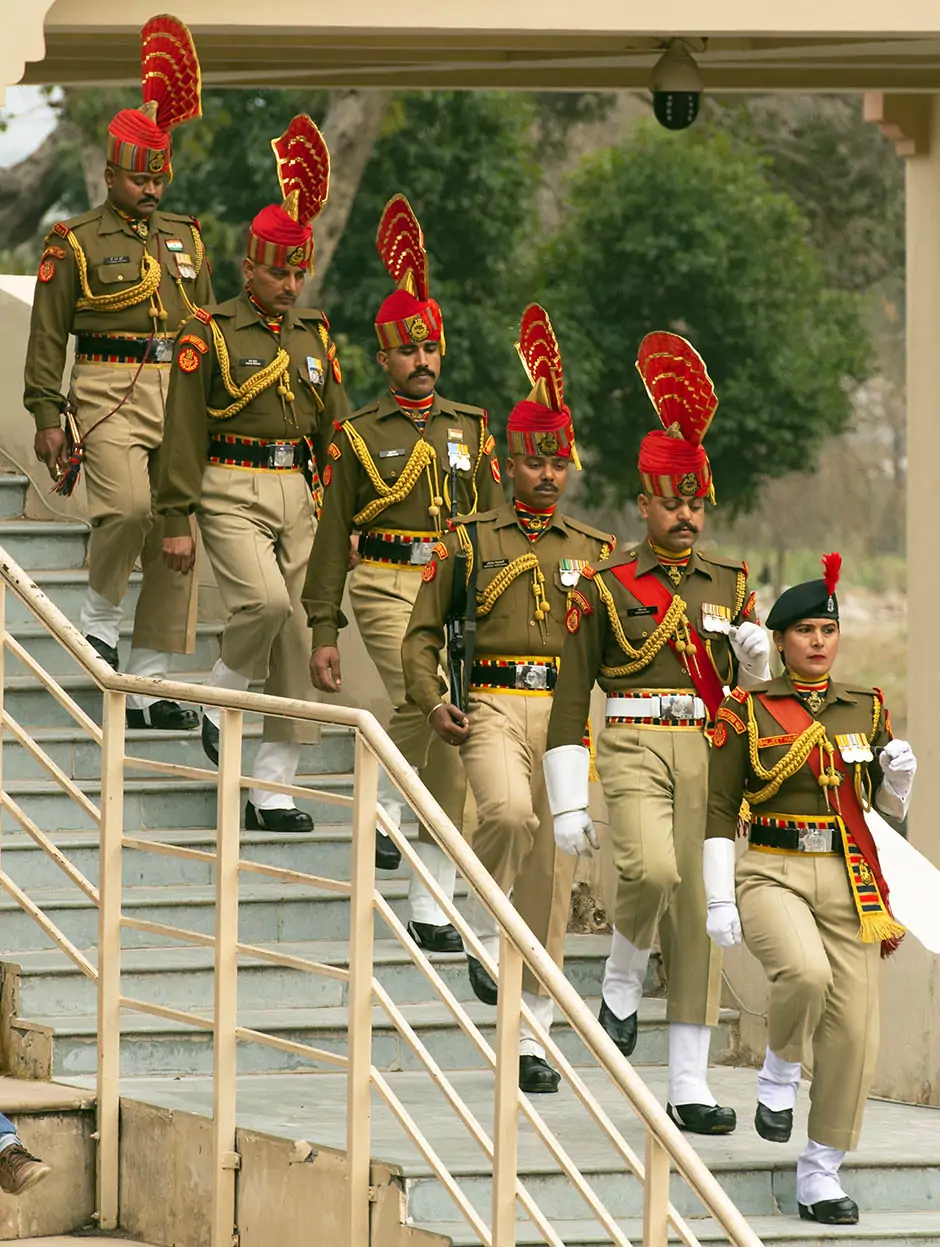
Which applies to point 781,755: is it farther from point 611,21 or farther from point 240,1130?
point 611,21

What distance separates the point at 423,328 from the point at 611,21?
1.51 meters

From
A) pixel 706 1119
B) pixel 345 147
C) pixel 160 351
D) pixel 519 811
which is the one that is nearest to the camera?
pixel 706 1119

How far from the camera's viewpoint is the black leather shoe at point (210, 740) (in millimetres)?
9984

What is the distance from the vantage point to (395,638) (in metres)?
9.42

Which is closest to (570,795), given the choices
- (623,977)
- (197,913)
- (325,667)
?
(623,977)

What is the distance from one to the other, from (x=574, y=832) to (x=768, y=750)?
62 cm

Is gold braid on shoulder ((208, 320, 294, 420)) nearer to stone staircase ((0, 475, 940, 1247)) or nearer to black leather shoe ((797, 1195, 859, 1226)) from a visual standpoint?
stone staircase ((0, 475, 940, 1247))

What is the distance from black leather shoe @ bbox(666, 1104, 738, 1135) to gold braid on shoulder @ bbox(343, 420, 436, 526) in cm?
241

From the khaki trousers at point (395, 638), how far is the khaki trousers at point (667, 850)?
1031 mm

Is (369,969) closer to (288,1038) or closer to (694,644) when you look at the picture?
(288,1038)

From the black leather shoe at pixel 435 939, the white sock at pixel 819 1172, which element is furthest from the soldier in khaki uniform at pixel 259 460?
the white sock at pixel 819 1172

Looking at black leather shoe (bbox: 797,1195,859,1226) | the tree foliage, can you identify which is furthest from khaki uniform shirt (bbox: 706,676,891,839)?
the tree foliage

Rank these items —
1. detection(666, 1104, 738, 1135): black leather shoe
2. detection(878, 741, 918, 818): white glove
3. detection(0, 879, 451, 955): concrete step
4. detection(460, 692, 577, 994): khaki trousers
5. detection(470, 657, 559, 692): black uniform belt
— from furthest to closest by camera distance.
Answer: detection(0, 879, 451, 955): concrete step → detection(470, 657, 559, 692): black uniform belt → detection(460, 692, 577, 994): khaki trousers → detection(666, 1104, 738, 1135): black leather shoe → detection(878, 741, 918, 818): white glove

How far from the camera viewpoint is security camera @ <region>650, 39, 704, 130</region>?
1050 cm
